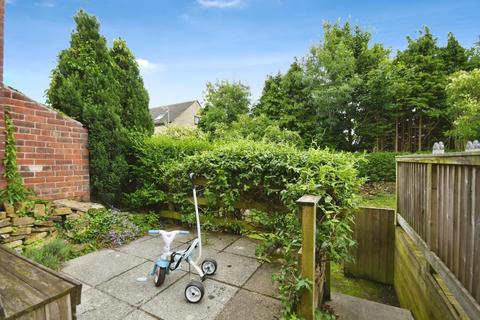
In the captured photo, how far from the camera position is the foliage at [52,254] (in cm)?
253

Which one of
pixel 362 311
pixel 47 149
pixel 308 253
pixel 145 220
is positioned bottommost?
pixel 362 311

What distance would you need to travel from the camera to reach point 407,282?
300 cm

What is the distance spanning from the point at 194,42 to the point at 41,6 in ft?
14.6

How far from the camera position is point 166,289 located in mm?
2262

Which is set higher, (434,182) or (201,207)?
(434,182)

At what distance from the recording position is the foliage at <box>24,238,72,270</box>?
2533 millimetres

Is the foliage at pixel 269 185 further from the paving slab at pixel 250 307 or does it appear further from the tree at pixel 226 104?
the tree at pixel 226 104

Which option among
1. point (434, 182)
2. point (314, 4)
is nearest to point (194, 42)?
point (314, 4)

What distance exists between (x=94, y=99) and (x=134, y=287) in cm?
338

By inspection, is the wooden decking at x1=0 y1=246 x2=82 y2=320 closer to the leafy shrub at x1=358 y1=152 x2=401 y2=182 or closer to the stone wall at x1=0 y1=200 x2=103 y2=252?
the stone wall at x1=0 y1=200 x2=103 y2=252

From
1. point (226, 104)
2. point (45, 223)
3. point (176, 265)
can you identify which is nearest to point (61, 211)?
point (45, 223)

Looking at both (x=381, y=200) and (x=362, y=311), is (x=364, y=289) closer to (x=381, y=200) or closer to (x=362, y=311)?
(x=362, y=311)

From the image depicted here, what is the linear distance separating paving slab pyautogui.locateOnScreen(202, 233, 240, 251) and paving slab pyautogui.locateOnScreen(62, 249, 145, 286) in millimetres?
951

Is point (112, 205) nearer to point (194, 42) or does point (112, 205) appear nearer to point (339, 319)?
point (339, 319)
